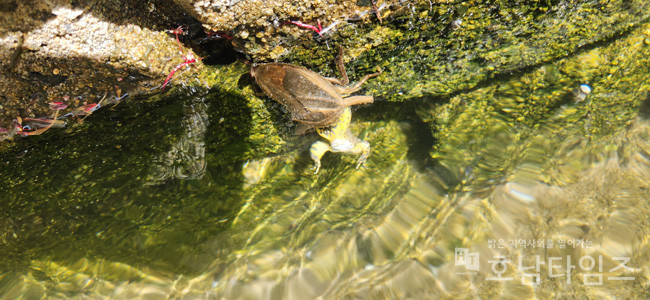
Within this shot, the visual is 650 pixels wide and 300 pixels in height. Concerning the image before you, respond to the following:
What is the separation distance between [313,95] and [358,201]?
5.39ft

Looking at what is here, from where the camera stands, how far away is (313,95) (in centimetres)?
330

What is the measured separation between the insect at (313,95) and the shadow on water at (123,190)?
1.64 ft

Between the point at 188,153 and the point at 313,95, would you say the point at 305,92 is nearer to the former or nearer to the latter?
the point at 313,95

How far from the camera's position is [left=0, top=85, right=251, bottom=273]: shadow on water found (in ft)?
11.4

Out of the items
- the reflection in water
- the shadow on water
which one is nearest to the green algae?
the reflection in water

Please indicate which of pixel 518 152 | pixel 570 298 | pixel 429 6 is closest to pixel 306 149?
pixel 429 6

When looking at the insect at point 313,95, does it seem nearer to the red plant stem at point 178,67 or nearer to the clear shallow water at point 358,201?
the clear shallow water at point 358,201

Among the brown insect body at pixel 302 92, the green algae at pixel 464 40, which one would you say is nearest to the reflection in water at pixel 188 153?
the brown insect body at pixel 302 92

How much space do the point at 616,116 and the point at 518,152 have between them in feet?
4.61

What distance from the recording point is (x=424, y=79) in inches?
146

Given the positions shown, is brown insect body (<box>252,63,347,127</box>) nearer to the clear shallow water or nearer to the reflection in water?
the clear shallow water

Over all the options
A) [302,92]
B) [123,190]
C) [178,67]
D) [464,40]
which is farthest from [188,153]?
[464,40]

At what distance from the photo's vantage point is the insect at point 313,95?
10.3 ft

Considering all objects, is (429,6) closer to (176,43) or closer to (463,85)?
(463,85)
